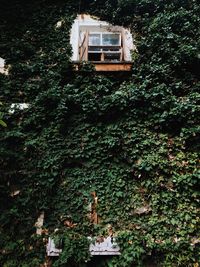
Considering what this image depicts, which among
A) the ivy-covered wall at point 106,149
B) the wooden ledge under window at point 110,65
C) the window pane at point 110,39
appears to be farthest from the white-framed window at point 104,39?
the wooden ledge under window at point 110,65

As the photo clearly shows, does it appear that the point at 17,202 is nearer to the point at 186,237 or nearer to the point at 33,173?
the point at 33,173

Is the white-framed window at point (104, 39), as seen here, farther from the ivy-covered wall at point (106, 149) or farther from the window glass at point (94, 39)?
the ivy-covered wall at point (106, 149)

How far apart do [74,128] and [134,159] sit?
1.44 metres

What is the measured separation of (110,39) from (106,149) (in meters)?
3.48

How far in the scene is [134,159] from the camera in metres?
5.74

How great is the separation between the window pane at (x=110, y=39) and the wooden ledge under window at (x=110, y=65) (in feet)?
3.60

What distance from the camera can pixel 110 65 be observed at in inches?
269

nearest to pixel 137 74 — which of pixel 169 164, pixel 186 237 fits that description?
pixel 169 164

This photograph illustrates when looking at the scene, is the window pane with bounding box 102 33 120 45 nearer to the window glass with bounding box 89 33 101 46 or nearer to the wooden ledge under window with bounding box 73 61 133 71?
the window glass with bounding box 89 33 101 46

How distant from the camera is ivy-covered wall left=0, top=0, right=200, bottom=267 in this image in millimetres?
5102

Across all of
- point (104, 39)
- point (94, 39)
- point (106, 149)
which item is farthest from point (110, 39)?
point (106, 149)

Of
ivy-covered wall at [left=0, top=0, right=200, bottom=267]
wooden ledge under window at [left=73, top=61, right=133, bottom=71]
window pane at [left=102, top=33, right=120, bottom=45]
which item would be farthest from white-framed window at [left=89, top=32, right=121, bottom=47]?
wooden ledge under window at [left=73, top=61, right=133, bottom=71]

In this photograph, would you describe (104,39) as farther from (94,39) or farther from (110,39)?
(94,39)

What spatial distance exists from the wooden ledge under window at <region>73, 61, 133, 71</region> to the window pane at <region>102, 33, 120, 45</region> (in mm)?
1097
